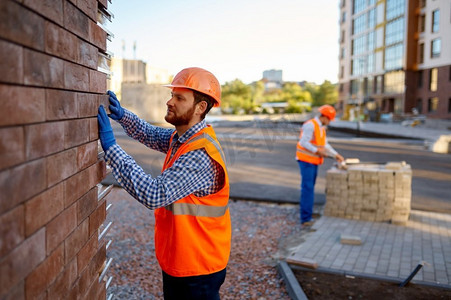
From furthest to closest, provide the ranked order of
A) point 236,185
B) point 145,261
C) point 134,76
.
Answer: point 134,76 → point 236,185 → point 145,261

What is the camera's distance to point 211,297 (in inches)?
109

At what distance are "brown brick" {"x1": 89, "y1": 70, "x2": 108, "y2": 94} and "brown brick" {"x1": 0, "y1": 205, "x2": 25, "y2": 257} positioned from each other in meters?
0.99

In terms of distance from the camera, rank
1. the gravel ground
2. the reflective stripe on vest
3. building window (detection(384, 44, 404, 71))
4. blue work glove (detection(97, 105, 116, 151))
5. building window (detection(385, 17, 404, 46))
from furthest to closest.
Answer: building window (detection(384, 44, 404, 71)), building window (detection(385, 17, 404, 46)), the gravel ground, the reflective stripe on vest, blue work glove (detection(97, 105, 116, 151))

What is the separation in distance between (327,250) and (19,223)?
5239 millimetres

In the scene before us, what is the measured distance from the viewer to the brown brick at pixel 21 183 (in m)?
1.31

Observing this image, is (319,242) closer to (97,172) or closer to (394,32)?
(97,172)

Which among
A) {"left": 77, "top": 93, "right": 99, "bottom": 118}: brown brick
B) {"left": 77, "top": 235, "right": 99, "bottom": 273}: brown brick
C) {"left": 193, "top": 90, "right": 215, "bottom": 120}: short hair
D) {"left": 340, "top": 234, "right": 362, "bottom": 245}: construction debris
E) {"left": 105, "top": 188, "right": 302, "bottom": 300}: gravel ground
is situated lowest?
{"left": 105, "top": 188, "right": 302, "bottom": 300}: gravel ground

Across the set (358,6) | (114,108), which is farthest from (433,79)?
(114,108)

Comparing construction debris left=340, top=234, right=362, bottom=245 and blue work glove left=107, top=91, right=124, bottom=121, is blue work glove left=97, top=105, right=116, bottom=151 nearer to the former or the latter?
blue work glove left=107, top=91, right=124, bottom=121

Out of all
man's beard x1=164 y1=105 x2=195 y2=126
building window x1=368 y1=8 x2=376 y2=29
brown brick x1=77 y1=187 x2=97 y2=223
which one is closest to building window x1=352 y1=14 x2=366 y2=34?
building window x1=368 y1=8 x2=376 y2=29

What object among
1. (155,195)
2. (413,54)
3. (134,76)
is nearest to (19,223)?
(155,195)

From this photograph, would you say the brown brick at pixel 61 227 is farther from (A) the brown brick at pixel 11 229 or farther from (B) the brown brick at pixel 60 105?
(B) the brown brick at pixel 60 105

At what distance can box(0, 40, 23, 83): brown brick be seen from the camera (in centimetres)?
129

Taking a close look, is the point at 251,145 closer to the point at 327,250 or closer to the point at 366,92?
the point at 327,250
